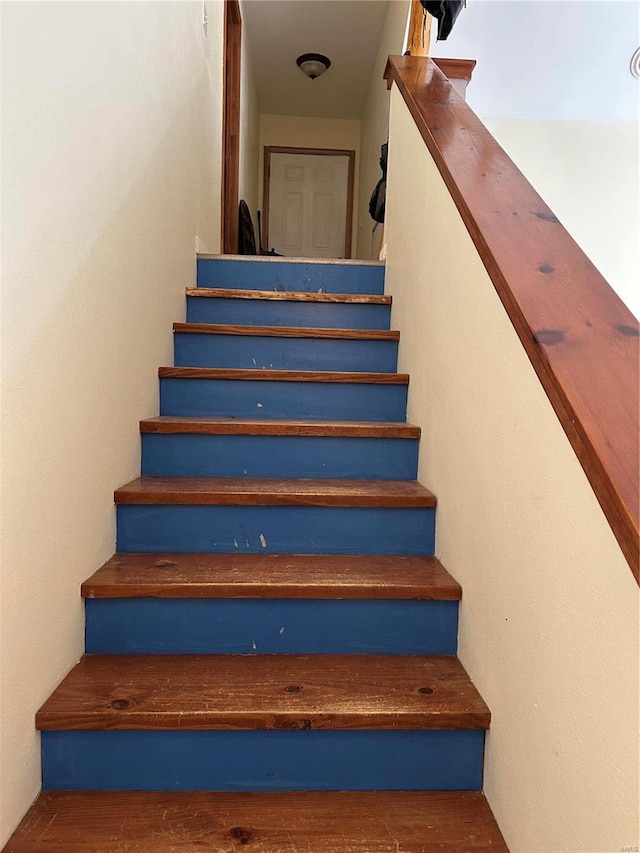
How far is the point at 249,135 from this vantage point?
4668 mm

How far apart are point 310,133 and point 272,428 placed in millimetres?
5288

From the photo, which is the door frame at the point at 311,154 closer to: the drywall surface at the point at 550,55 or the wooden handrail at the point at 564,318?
the drywall surface at the point at 550,55

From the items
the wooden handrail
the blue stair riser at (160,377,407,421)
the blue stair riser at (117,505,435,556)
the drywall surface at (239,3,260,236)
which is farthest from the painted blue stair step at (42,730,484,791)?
the drywall surface at (239,3,260,236)

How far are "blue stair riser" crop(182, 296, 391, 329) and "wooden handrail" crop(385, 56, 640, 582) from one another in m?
0.81

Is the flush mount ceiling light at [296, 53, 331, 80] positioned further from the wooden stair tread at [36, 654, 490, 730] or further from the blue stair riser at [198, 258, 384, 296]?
the wooden stair tread at [36, 654, 490, 730]

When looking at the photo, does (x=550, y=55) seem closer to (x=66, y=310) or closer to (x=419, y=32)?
(x=419, y=32)

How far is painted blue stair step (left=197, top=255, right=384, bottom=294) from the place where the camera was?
2299 mm

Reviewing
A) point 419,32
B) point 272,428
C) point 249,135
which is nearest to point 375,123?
point 249,135

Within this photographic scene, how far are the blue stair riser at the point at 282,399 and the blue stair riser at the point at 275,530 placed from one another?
0.47 metres

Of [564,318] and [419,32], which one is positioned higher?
[419,32]

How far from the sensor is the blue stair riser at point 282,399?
1699 millimetres

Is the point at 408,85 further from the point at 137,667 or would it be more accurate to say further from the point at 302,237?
the point at 302,237

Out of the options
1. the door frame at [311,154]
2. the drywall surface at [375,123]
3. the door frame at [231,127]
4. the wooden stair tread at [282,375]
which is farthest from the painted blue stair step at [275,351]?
the door frame at [311,154]

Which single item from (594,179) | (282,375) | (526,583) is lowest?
(526,583)
